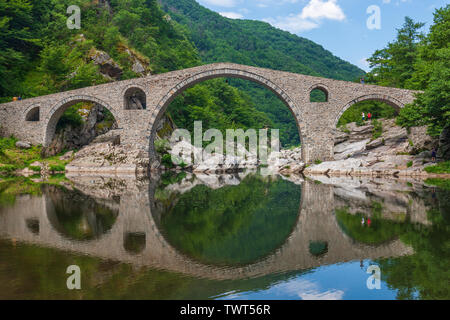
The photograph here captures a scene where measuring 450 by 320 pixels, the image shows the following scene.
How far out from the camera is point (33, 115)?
2670 cm

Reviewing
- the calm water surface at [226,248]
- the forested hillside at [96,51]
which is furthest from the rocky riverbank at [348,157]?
the calm water surface at [226,248]

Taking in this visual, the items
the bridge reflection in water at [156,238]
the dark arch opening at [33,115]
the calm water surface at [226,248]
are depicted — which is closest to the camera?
the calm water surface at [226,248]

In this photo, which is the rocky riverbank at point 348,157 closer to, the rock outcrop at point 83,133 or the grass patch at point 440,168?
Result: the grass patch at point 440,168

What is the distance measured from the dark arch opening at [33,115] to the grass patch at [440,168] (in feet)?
84.4

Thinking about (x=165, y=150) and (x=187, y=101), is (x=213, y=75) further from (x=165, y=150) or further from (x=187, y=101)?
(x=187, y=101)

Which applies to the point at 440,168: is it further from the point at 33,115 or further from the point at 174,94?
the point at 33,115

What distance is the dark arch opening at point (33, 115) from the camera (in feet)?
85.1

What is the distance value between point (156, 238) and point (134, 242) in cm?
41

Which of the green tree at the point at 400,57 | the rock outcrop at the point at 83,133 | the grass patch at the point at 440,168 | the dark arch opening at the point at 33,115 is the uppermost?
the green tree at the point at 400,57

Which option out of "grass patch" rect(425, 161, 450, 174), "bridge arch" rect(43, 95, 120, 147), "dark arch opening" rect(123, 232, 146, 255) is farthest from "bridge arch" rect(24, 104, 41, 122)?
"grass patch" rect(425, 161, 450, 174)

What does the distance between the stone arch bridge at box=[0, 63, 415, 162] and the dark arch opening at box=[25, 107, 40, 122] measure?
110 mm

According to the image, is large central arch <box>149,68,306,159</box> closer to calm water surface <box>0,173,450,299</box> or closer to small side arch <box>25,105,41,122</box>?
small side arch <box>25,105,41,122</box>

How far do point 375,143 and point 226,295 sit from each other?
72.9ft

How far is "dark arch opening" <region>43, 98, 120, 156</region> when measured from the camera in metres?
25.8
